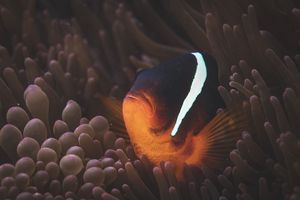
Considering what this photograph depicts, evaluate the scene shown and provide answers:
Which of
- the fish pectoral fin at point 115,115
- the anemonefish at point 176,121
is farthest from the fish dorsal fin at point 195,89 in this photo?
the fish pectoral fin at point 115,115

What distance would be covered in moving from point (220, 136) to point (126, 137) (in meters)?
0.26

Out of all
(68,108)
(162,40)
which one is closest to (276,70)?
(68,108)

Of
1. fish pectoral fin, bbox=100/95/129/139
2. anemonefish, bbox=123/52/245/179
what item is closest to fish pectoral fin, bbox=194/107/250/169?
anemonefish, bbox=123/52/245/179

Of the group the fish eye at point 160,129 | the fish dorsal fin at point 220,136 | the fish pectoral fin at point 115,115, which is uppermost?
the fish pectoral fin at point 115,115

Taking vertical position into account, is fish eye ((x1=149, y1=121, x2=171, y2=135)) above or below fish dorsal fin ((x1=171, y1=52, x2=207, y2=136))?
below

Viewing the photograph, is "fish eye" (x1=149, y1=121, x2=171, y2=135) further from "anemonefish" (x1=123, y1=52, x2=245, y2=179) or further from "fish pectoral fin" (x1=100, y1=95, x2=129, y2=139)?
"fish pectoral fin" (x1=100, y1=95, x2=129, y2=139)

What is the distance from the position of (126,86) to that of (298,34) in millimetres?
624

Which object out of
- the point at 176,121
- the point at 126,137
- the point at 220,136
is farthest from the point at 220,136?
the point at 126,137

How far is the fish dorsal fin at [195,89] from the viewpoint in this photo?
3.54ft

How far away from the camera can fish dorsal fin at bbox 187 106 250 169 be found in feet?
3.49

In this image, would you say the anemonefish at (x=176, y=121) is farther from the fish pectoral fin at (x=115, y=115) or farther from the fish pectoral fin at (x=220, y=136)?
the fish pectoral fin at (x=115, y=115)

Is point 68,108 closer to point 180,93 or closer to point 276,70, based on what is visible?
point 180,93

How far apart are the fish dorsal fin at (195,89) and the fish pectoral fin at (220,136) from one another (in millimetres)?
64

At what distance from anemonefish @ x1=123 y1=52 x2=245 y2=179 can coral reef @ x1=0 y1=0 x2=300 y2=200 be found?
0.04 meters
